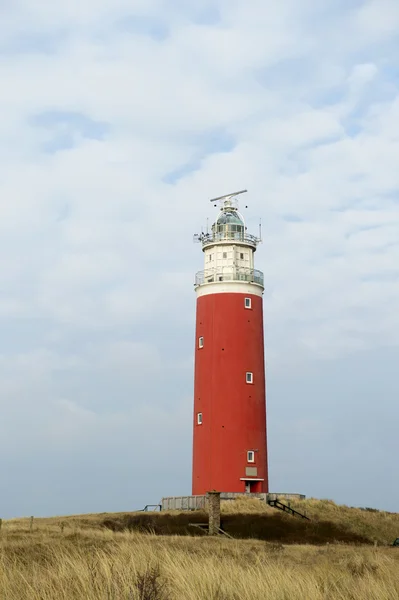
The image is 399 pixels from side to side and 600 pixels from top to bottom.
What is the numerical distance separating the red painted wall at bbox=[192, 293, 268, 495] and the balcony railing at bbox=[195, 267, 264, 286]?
1.09m

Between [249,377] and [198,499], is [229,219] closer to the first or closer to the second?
[249,377]

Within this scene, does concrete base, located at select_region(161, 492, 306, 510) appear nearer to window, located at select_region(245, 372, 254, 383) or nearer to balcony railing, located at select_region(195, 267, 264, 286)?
window, located at select_region(245, 372, 254, 383)

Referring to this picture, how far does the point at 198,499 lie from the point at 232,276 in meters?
13.1

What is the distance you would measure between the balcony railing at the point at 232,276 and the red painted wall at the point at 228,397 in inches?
42.8

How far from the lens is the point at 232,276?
47.9 m

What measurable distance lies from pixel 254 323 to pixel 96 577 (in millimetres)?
37202

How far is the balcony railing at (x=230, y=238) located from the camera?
49219mm

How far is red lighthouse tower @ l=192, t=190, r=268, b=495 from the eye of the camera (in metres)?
45.2

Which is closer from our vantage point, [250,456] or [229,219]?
[250,456]

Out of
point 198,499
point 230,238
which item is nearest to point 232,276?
point 230,238

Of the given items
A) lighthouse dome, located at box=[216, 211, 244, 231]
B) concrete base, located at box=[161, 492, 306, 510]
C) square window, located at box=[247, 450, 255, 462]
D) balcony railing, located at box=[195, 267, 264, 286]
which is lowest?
concrete base, located at box=[161, 492, 306, 510]

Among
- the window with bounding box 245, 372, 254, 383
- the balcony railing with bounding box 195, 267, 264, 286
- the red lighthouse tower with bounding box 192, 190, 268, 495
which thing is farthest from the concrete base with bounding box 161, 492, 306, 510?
the balcony railing with bounding box 195, 267, 264, 286

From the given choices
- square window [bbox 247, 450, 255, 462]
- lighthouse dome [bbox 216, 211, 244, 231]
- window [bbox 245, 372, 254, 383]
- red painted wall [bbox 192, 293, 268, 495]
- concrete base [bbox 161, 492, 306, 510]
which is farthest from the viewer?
lighthouse dome [bbox 216, 211, 244, 231]

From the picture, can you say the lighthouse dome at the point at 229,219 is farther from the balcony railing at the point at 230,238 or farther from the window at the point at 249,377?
the window at the point at 249,377
